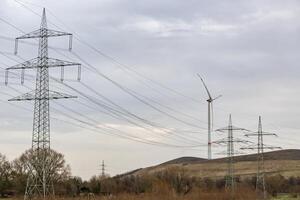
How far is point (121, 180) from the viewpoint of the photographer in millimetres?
135875

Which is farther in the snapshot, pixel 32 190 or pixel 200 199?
pixel 200 199

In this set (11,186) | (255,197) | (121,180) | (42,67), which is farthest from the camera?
(121,180)

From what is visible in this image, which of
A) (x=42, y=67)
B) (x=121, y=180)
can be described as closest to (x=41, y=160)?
(x=42, y=67)

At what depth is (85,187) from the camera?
389 feet

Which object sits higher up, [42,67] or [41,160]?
[42,67]

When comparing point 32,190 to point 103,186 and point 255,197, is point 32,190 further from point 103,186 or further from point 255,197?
point 103,186

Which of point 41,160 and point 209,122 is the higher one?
point 209,122

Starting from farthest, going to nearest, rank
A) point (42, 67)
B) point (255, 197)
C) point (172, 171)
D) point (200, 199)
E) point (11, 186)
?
point (172, 171) < point (11, 186) < point (255, 197) < point (200, 199) < point (42, 67)

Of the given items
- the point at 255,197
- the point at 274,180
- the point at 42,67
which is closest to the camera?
the point at 42,67

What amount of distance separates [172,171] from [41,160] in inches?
3220

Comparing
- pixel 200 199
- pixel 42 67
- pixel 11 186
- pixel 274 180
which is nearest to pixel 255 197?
pixel 200 199

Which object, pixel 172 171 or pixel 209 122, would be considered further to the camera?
pixel 172 171

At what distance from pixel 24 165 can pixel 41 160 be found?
3316 inches

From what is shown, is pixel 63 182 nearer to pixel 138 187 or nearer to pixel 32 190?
pixel 138 187
